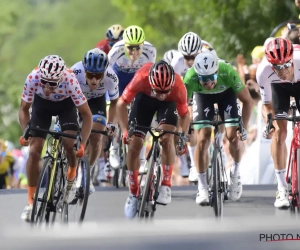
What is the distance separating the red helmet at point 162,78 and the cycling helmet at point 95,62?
125cm

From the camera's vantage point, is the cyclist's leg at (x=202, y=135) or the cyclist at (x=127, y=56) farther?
the cyclist at (x=127, y=56)

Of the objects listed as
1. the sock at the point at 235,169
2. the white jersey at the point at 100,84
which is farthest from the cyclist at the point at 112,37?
the sock at the point at 235,169

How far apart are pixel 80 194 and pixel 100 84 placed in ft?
5.95

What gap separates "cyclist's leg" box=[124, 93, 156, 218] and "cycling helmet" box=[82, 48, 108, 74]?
759 mm

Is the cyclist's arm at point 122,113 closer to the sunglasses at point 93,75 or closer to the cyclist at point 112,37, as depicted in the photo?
the sunglasses at point 93,75

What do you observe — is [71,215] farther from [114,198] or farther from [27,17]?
[27,17]

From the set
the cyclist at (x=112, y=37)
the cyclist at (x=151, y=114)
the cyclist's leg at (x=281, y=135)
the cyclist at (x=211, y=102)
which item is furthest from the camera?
the cyclist at (x=112, y=37)

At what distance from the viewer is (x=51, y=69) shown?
10.7 m

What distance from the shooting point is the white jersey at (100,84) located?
12906 millimetres

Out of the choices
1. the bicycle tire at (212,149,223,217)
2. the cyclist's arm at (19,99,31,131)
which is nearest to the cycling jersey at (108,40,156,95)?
the bicycle tire at (212,149,223,217)

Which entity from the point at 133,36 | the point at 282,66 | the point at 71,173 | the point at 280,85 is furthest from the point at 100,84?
the point at 282,66

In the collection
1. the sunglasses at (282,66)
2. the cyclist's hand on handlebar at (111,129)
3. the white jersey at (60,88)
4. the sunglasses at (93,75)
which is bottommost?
the cyclist's hand on handlebar at (111,129)

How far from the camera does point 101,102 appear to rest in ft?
43.1

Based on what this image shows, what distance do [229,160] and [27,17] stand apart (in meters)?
92.9
